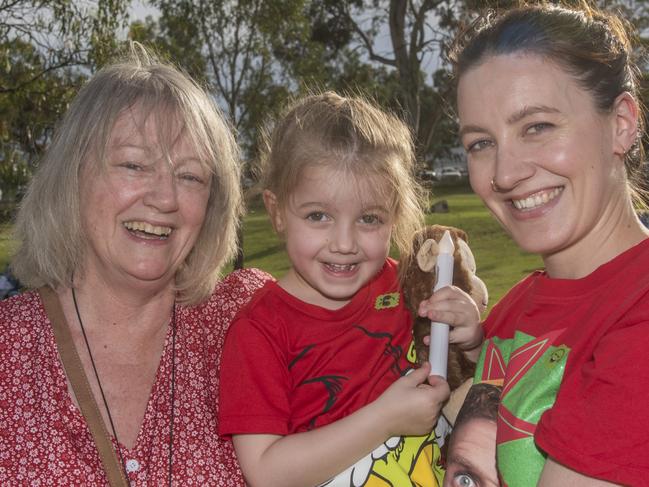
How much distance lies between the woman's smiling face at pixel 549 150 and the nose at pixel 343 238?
66 centimetres

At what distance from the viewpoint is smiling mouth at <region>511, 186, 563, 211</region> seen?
201cm

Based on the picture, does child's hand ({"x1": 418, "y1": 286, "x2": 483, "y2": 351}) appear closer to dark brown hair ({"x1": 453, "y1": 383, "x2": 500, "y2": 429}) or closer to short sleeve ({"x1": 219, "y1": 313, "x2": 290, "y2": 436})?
dark brown hair ({"x1": 453, "y1": 383, "x2": 500, "y2": 429})

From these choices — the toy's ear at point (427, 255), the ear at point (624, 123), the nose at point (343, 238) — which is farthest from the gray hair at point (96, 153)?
the ear at point (624, 123)

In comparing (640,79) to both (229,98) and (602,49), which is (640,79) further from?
(229,98)

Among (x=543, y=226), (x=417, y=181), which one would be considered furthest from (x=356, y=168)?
(x=543, y=226)

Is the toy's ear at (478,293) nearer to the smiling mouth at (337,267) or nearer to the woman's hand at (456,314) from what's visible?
the woman's hand at (456,314)

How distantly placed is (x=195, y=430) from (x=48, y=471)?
501 millimetres

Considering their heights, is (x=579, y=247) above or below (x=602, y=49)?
below

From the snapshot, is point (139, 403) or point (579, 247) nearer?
point (579, 247)

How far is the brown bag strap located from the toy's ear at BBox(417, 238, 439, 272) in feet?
3.98

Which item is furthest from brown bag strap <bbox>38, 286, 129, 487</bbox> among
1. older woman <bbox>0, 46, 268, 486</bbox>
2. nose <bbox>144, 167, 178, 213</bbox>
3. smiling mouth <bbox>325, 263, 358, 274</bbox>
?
smiling mouth <bbox>325, 263, 358, 274</bbox>

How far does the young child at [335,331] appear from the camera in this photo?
2461mm

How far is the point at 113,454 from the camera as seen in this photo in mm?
2533

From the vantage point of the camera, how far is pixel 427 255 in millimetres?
2838
